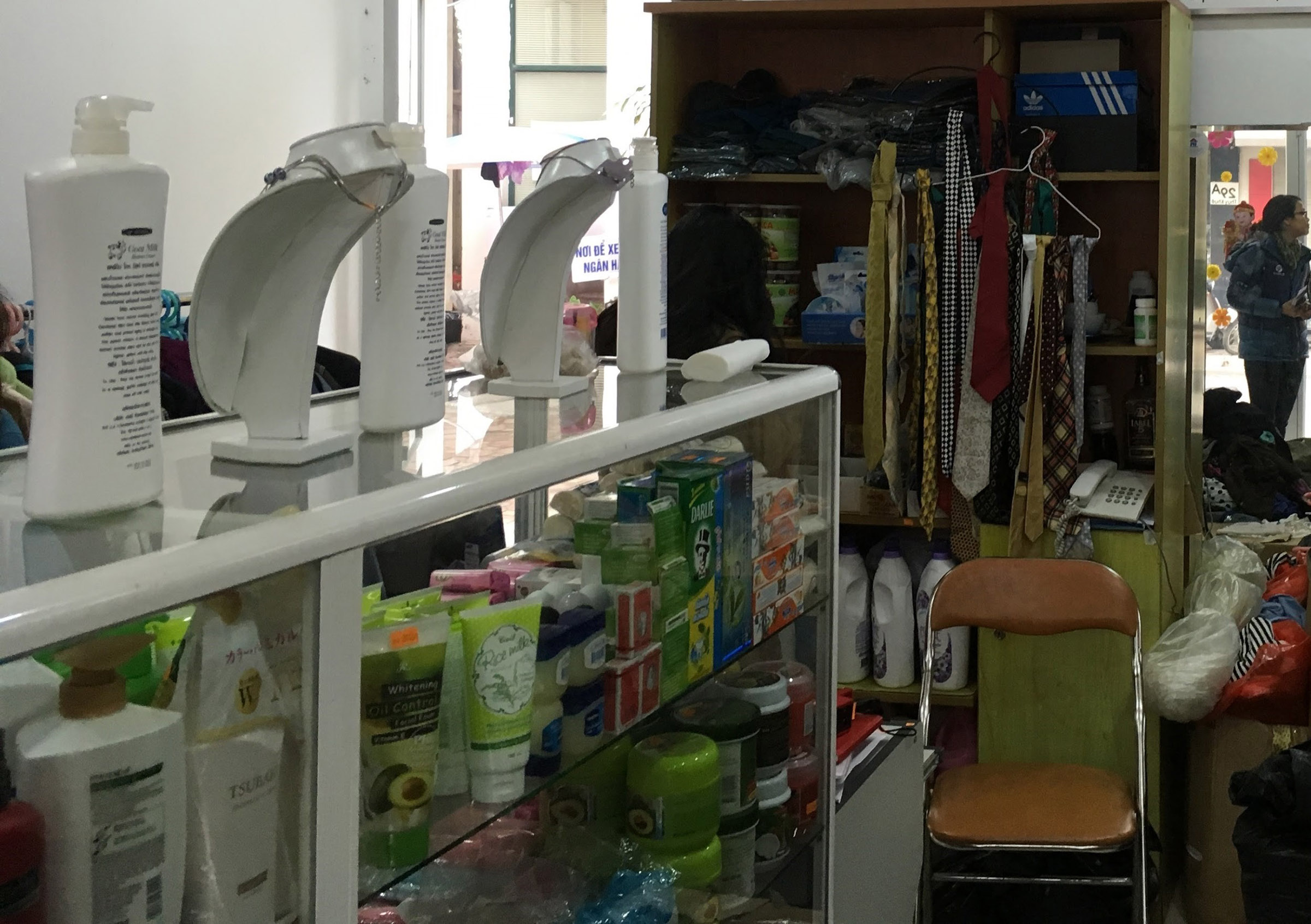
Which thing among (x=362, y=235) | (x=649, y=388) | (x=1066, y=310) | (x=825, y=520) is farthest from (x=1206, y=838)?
(x=362, y=235)

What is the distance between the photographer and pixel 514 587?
4.23 feet

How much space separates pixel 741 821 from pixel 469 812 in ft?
1.88

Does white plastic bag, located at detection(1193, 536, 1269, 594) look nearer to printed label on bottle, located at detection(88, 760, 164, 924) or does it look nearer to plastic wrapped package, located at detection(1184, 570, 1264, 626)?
plastic wrapped package, located at detection(1184, 570, 1264, 626)

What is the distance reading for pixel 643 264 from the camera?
167cm

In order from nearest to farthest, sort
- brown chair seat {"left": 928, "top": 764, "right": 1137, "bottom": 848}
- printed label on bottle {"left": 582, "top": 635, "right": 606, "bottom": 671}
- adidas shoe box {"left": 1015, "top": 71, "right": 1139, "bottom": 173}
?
1. printed label on bottle {"left": 582, "top": 635, "right": 606, "bottom": 671}
2. brown chair seat {"left": 928, "top": 764, "right": 1137, "bottom": 848}
3. adidas shoe box {"left": 1015, "top": 71, "right": 1139, "bottom": 173}

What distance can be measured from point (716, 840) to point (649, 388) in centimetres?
53

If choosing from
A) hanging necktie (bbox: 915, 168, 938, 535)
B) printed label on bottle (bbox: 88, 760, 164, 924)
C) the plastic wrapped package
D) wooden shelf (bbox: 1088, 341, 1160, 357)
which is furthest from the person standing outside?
printed label on bottle (bbox: 88, 760, 164, 924)

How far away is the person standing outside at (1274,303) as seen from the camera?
3600mm

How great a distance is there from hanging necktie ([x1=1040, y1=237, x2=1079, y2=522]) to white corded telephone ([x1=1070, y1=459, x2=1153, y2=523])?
0.15ft

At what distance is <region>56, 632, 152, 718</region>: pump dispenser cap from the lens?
30.0 inches

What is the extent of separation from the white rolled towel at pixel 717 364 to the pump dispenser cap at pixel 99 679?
0.97 metres

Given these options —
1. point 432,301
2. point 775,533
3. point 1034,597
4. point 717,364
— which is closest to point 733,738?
point 775,533

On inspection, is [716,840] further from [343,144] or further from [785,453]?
[343,144]

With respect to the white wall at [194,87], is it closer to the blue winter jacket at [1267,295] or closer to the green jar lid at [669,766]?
the green jar lid at [669,766]
